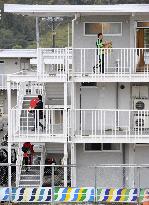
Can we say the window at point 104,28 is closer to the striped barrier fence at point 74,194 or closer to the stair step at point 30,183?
the stair step at point 30,183

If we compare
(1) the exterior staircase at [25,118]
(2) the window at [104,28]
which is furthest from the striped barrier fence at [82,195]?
(2) the window at [104,28]

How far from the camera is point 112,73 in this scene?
22453 mm

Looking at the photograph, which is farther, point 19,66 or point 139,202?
point 19,66

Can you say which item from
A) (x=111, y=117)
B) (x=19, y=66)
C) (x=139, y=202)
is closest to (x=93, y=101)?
(x=111, y=117)

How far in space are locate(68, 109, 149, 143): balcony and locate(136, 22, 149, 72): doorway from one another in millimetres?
1908

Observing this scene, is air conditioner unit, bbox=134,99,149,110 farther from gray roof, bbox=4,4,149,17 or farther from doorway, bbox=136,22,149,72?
gray roof, bbox=4,4,149,17

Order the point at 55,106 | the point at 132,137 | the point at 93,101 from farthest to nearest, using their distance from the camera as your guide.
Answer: the point at 55,106 < the point at 93,101 < the point at 132,137

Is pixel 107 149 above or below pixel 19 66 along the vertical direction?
below

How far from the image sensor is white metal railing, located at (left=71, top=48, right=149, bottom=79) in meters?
22.0

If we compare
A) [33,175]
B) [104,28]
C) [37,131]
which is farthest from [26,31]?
[37,131]

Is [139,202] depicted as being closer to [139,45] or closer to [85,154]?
[85,154]

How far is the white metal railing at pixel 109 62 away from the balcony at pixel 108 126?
1.50m

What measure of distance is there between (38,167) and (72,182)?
1839 millimetres

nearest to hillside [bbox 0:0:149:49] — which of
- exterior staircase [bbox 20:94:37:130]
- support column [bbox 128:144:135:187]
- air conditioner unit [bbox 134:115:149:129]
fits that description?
exterior staircase [bbox 20:94:37:130]
